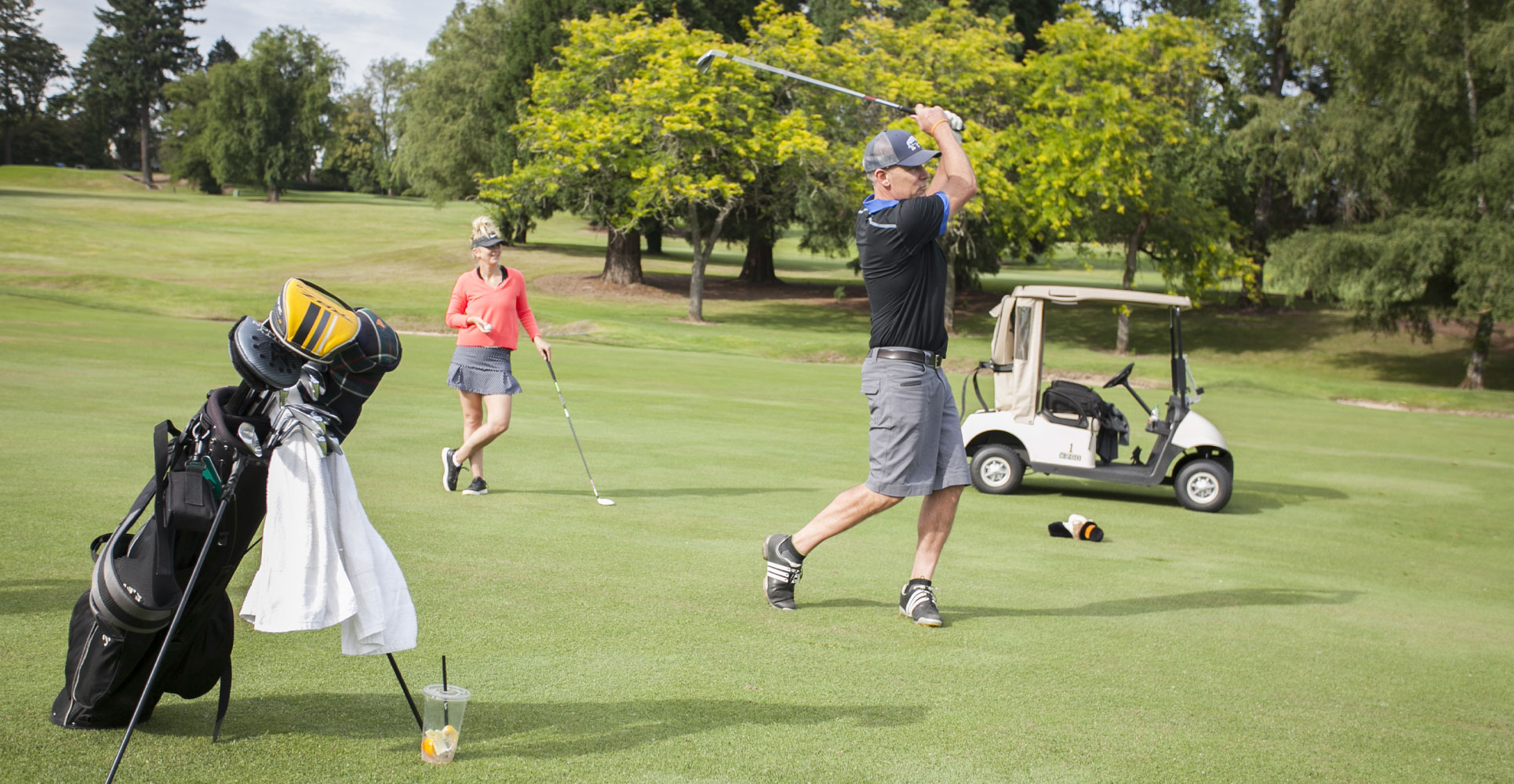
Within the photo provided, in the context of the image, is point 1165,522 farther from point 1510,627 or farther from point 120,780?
point 120,780

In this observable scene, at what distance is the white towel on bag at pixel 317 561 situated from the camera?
322 centimetres

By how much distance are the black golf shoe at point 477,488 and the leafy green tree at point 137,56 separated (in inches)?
4661

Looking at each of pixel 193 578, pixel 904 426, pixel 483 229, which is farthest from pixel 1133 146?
pixel 193 578

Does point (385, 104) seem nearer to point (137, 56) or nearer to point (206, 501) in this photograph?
point (137, 56)

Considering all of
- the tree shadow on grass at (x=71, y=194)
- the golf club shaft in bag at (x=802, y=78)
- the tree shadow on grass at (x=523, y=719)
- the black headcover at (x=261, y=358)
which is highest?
the golf club shaft in bag at (x=802, y=78)

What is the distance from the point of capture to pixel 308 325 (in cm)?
328

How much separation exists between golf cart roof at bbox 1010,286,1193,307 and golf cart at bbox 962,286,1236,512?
1 cm

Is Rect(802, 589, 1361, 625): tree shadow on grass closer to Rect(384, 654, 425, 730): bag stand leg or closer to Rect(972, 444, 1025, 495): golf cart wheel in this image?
Rect(384, 654, 425, 730): bag stand leg

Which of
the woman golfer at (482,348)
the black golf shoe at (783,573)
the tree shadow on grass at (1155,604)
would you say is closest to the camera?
the black golf shoe at (783,573)

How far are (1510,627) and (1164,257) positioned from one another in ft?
117

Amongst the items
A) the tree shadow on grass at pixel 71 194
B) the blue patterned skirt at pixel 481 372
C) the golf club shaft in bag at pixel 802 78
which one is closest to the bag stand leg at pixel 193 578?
the golf club shaft in bag at pixel 802 78

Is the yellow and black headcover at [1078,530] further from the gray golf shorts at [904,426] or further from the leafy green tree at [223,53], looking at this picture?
the leafy green tree at [223,53]

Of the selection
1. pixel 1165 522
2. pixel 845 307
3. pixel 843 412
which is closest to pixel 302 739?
pixel 1165 522

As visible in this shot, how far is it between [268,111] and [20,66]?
3995cm
